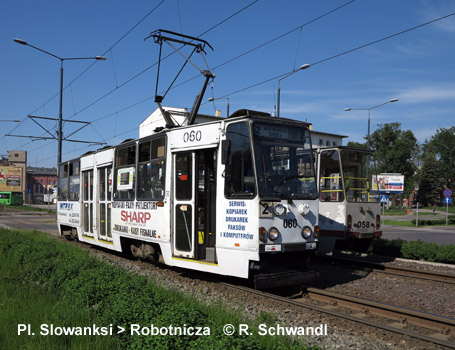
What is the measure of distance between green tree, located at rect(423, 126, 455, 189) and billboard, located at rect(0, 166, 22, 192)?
93.5 m

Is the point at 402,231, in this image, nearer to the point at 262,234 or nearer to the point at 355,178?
the point at 355,178

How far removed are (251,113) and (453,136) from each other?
10795cm

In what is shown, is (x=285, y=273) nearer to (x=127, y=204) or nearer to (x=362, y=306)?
(x=362, y=306)

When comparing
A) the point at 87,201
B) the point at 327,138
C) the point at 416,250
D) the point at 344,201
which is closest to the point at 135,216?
the point at 87,201

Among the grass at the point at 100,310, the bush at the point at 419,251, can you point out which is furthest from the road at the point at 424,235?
the grass at the point at 100,310

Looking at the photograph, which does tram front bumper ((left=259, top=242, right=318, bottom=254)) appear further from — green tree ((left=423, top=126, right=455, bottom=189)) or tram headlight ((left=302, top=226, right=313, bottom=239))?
green tree ((left=423, top=126, right=455, bottom=189))

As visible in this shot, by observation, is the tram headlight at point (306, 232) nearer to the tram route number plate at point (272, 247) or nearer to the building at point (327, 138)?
the tram route number plate at point (272, 247)

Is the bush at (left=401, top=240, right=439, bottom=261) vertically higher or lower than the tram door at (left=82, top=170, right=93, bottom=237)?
lower

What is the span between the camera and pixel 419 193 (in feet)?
297

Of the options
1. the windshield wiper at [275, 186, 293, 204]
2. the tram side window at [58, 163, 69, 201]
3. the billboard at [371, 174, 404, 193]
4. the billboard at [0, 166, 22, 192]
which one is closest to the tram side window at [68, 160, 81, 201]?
the tram side window at [58, 163, 69, 201]

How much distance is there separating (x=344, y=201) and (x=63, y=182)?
37.5 ft

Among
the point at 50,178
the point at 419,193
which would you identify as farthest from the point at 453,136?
the point at 50,178

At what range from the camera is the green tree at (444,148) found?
10167cm

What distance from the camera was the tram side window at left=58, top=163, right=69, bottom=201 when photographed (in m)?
17.4
